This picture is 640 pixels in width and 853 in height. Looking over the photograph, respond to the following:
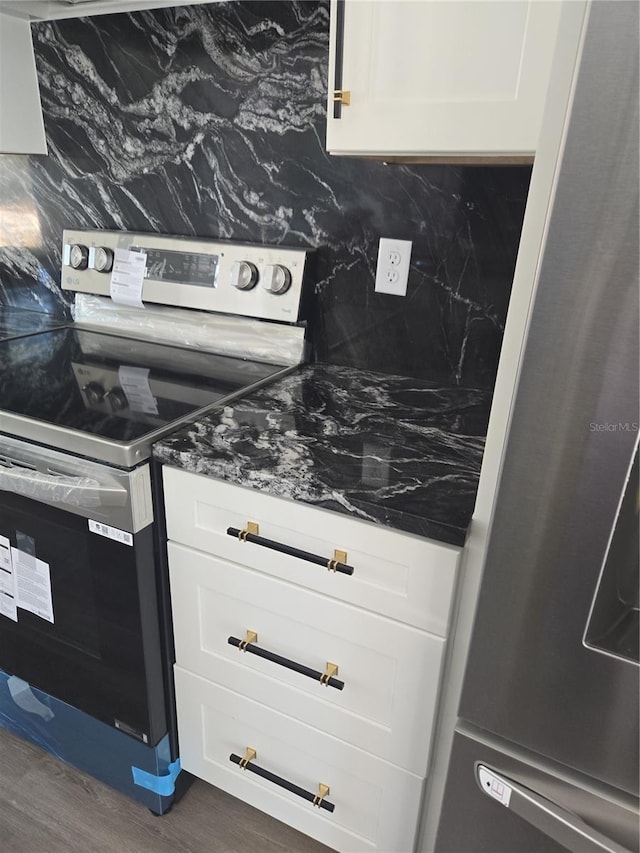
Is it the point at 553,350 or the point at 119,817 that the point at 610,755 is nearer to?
the point at 553,350

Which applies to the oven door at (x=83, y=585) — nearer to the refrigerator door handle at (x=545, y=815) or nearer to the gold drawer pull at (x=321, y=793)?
the gold drawer pull at (x=321, y=793)

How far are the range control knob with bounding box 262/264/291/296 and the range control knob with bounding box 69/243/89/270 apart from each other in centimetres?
59

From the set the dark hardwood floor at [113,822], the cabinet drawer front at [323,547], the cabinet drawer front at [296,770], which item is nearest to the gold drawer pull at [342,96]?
the cabinet drawer front at [323,547]

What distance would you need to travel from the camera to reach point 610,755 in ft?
2.35

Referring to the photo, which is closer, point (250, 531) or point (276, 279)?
point (250, 531)

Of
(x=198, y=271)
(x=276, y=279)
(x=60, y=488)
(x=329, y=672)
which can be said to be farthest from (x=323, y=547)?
(x=198, y=271)

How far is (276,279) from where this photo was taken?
57.8 inches

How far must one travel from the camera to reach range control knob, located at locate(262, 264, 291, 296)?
4.80ft

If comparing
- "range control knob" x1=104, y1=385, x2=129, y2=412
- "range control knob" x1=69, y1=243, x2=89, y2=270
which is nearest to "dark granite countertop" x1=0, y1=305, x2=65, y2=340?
"range control knob" x1=69, y1=243, x2=89, y2=270

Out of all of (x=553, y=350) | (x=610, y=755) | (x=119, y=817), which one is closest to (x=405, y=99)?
(x=553, y=350)

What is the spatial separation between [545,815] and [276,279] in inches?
45.3

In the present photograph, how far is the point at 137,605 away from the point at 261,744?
15.2 inches

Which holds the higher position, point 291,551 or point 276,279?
point 276,279

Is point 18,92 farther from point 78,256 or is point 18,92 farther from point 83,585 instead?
point 83,585
